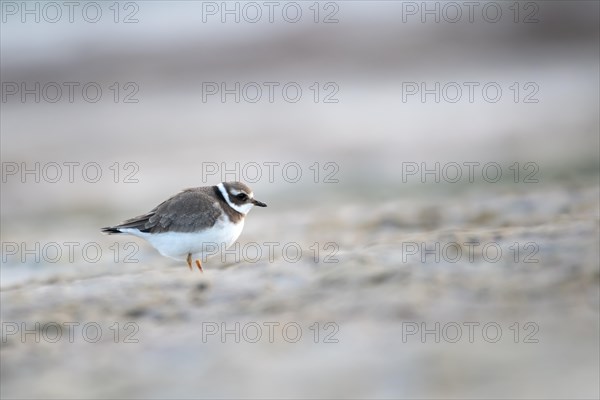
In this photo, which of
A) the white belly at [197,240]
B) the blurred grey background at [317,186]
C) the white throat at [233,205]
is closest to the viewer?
the blurred grey background at [317,186]

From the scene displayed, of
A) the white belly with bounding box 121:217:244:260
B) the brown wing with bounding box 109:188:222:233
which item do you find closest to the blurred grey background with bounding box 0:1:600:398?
the white belly with bounding box 121:217:244:260

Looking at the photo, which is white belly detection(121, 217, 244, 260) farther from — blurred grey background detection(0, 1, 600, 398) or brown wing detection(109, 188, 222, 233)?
blurred grey background detection(0, 1, 600, 398)

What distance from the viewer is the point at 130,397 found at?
539cm

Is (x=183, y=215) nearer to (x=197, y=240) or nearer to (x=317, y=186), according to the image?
(x=197, y=240)

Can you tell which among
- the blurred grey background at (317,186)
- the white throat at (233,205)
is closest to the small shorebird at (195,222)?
the white throat at (233,205)

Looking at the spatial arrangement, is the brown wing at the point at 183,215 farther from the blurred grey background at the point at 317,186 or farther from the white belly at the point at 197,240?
the blurred grey background at the point at 317,186

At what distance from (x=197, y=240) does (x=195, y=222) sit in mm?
203

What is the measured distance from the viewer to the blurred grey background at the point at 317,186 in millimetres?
5602

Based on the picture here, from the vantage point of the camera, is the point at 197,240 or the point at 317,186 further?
the point at 317,186

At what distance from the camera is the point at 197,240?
344 inches

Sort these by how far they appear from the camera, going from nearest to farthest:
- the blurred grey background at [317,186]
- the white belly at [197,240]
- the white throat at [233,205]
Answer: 1. the blurred grey background at [317,186]
2. the white belly at [197,240]
3. the white throat at [233,205]

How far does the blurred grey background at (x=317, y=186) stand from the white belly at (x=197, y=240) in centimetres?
36

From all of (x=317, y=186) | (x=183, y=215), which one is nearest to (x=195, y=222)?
(x=183, y=215)

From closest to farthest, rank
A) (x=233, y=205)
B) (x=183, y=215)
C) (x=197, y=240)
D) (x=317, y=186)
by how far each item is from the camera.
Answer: (x=197, y=240) < (x=183, y=215) < (x=233, y=205) < (x=317, y=186)
